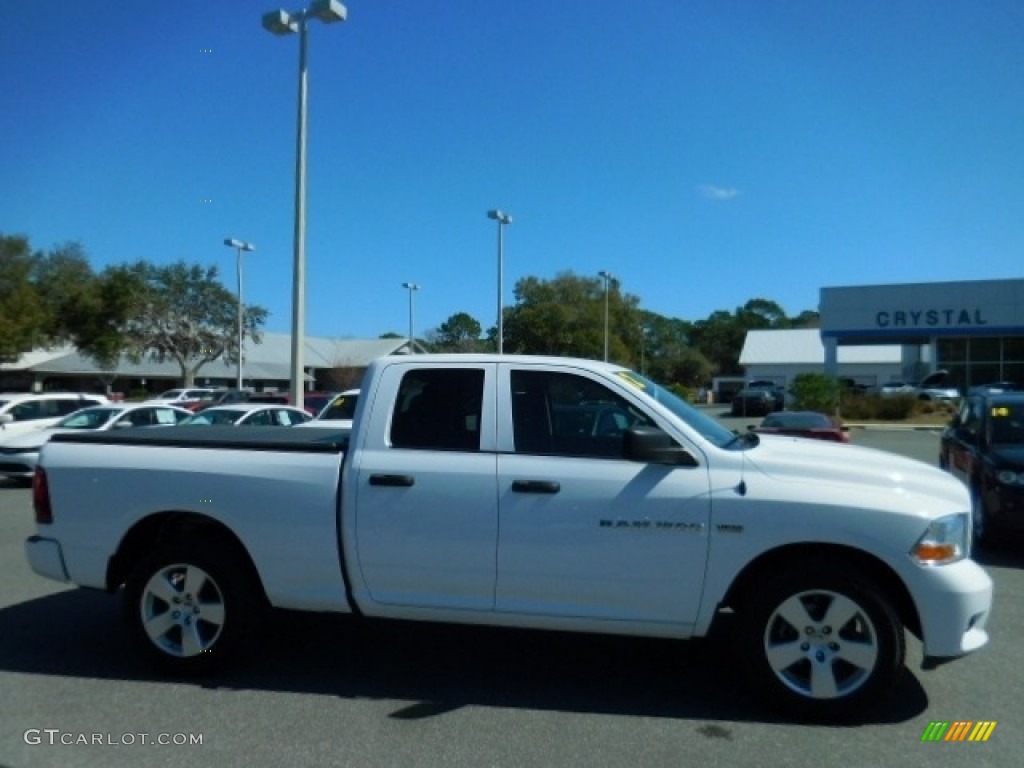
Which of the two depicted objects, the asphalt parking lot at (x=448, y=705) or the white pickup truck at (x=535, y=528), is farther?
the white pickup truck at (x=535, y=528)

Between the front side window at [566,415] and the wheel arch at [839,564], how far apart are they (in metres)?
0.99

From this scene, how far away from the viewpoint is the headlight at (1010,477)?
28.3 ft

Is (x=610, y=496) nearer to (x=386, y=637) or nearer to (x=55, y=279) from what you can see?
(x=386, y=637)

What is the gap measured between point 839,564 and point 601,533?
126cm

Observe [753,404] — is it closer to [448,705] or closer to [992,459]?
[992,459]

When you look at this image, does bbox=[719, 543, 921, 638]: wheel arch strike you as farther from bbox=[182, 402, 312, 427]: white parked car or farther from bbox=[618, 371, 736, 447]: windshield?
bbox=[182, 402, 312, 427]: white parked car

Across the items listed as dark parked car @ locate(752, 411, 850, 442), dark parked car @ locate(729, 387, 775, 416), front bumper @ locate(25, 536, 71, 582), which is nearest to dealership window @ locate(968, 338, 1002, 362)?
dark parked car @ locate(729, 387, 775, 416)

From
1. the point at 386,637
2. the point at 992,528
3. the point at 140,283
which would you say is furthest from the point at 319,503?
the point at 140,283

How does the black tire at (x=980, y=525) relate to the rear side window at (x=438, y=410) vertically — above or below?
below

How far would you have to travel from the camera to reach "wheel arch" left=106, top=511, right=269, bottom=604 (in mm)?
5316

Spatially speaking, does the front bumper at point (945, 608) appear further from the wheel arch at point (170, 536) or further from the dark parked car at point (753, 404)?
the dark parked car at point (753, 404)

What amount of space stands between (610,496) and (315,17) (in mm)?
17782

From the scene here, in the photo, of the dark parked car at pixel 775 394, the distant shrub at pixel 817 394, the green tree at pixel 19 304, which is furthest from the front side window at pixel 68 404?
the dark parked car at pixel 775 394

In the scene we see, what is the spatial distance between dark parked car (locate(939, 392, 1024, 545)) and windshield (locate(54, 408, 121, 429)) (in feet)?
45.9
